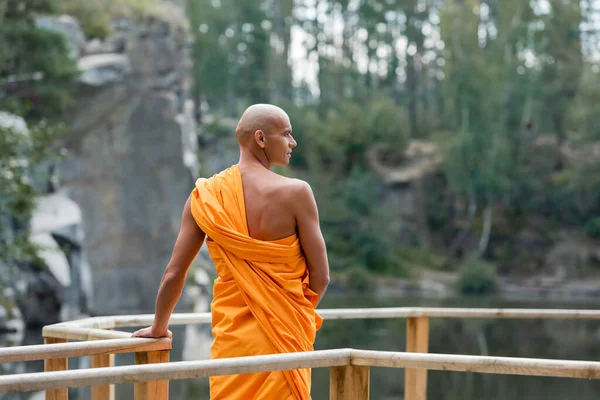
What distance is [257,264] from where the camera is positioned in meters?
2.13

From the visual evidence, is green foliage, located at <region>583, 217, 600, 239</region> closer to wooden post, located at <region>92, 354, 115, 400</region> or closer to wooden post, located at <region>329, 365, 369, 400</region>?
wooden post, located at <region>92, 354, 115, 400</region>

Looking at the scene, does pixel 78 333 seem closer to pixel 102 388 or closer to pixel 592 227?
pixel 102 388

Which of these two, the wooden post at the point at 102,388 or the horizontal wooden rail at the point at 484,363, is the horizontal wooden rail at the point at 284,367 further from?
the wooden post at the point at 102,388

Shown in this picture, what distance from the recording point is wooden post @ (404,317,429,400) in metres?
2.99

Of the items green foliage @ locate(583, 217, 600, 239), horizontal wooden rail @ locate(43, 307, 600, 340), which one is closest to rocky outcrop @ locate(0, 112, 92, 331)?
horizontal wooden rail @ locate(43, 307, 600, 340)

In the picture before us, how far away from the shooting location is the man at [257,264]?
82.6 inches

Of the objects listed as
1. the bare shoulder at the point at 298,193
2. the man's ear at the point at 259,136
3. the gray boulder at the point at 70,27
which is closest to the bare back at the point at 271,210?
the bare shoulder at the point at 298,193

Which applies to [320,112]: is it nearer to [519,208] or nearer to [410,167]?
[410,167]

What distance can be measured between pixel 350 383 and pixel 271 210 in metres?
0.52

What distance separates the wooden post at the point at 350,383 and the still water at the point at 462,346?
684 cm

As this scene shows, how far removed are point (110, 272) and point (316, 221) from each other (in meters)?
17.1

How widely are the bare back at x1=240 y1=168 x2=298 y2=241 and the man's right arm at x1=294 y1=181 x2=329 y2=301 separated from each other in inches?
0.7

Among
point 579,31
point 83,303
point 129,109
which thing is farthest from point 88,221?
point 579,31

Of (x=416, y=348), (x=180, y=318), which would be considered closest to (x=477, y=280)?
(x=416, y=348)
